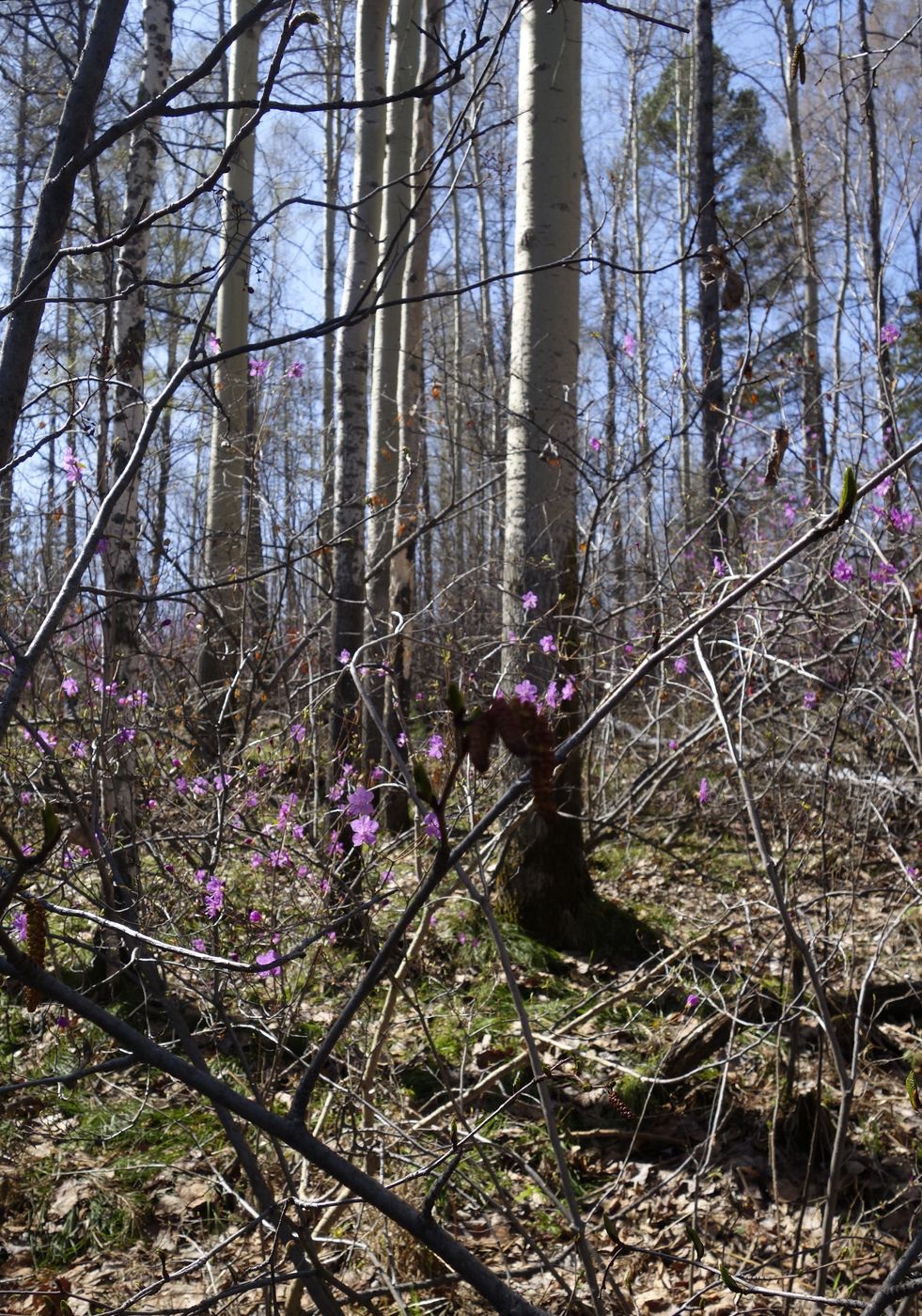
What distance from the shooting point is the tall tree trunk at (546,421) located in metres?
4.42

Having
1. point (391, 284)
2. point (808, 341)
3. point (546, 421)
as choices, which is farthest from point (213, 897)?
point (808, 341)

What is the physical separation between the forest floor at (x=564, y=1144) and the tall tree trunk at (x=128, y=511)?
2.49 feet

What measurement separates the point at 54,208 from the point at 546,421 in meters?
3.27

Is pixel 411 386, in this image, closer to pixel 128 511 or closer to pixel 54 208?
pixel 128 511

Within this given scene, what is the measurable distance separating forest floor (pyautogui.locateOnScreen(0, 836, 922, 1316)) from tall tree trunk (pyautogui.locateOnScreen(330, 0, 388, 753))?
72.6 inches

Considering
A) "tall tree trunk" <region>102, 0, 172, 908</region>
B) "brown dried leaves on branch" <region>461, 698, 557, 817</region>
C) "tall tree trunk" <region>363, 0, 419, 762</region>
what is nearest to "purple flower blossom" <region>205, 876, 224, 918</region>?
"tall tree trunk" <region>102, 0, 172, 908</region>

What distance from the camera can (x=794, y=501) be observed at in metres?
7.32

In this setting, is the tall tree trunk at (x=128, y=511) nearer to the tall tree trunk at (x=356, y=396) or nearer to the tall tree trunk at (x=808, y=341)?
the tall tree trunk at (x=356, y=396)

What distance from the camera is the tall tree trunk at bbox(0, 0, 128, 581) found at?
131cm

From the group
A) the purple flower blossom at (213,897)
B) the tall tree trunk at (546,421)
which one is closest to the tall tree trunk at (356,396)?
the tall tree trunk at (546,421)

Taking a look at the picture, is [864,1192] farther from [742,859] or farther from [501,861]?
[742,859]

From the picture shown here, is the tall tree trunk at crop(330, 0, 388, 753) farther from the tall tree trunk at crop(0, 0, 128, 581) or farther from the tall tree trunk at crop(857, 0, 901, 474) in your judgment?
the tall tree trunk at crop(0, 0, 128, 581)

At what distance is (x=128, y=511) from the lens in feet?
13.4

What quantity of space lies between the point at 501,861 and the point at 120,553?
2081 mm
